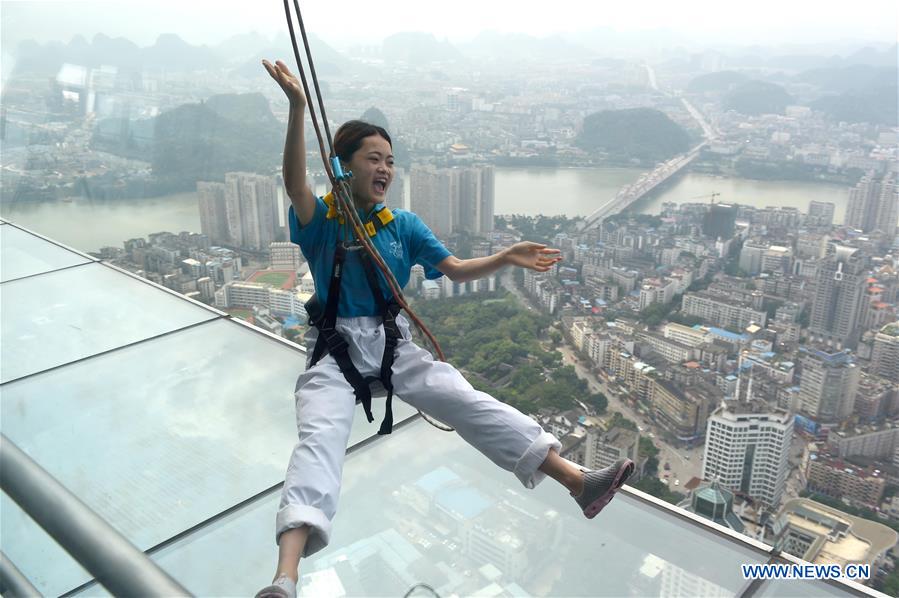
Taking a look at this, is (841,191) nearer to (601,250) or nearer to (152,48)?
(601,250)

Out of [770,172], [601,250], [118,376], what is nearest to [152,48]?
[601,250]

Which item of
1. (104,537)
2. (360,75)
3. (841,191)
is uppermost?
(360,75)

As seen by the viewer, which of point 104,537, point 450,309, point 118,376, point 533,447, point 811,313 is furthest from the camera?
point 811,313

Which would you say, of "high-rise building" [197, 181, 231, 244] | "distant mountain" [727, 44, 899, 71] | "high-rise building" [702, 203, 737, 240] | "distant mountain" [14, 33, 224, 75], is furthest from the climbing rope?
"distant mountain" [727, 44, 899, 71]

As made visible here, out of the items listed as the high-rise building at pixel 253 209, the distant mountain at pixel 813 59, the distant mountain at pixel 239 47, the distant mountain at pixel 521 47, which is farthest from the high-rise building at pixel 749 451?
the distant mountain at pixel 521 47

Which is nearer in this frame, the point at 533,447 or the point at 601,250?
the point at 533,447

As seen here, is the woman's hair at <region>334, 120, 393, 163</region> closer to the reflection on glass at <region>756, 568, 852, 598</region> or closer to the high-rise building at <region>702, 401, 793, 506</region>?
the reflection on glass at <region>756, 568, 852, 598</region>
